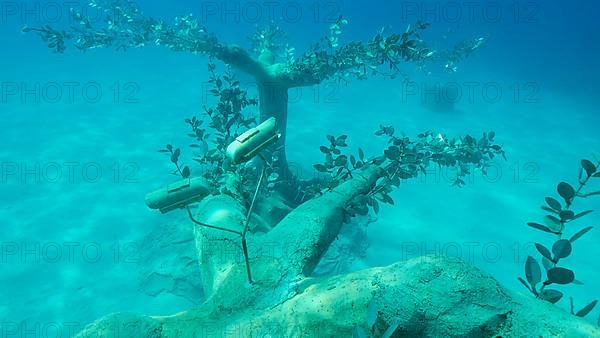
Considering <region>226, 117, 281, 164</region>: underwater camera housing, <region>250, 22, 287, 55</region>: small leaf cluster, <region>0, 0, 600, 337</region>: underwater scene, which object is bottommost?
<region>0, 0, 600, 337</region>: underwater scene

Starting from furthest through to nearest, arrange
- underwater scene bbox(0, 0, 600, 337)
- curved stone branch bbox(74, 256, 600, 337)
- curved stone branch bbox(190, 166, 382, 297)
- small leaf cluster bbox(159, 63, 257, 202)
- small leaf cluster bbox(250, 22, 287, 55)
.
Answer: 1. small leaf cluster bbox(250, 22, 287, 55)
2. small leaf cluster bbox(159, 63, 257, 202)
3. curved stone branch bbox(190, 166, 382, 297)
4. underwater scene bbox(0, 0, 600, 337)
5. curved stone branch bbox(74, 256, 600, 337)

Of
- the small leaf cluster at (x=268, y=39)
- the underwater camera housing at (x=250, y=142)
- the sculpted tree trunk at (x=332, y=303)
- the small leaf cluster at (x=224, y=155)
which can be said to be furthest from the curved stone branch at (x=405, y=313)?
the small leaf cluster at (x=268, y=39)

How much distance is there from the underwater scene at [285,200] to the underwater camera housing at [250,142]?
0.04 feet

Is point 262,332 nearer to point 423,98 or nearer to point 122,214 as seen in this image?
point 122,214

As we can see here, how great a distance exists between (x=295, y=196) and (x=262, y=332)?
12.5ft

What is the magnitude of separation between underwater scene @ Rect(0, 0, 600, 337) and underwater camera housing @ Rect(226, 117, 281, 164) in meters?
0.01

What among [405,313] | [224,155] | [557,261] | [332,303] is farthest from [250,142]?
[224,155]

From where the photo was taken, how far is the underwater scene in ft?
6.66

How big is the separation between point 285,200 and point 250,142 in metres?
3.52

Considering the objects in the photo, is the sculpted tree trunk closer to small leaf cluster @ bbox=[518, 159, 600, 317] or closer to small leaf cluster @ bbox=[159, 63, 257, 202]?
small leaf cluster @ bbox=[518, 159, 600, 317]

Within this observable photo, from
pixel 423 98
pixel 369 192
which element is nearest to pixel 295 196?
pixel 369 192

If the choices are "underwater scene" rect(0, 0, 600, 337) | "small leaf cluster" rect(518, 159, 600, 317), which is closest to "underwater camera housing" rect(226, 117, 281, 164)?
"underwater scene" rect(0, 0, 600, 337)

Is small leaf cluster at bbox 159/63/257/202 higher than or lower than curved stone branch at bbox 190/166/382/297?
higher

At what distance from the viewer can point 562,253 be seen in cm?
214
